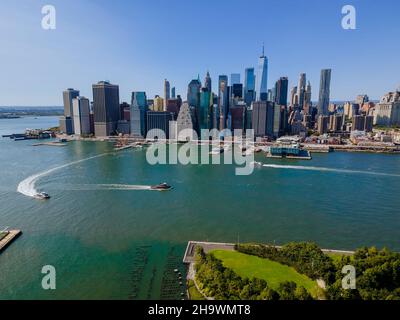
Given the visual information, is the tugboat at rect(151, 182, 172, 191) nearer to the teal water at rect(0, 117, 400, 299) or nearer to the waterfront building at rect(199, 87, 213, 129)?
the teal water at rect(0, 117, 400, 299)

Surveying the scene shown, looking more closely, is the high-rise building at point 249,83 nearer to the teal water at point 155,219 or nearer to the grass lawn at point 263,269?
the teal water at point 155,219

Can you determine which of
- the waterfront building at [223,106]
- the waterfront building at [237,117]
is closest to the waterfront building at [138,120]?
the waterfront building at [223,106]

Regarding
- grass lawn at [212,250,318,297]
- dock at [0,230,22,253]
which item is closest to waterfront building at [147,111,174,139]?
dock at [0,230,22,253]

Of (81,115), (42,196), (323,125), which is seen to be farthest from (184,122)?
(42,196)

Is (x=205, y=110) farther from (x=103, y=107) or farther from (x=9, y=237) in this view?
(x=9, y=237)

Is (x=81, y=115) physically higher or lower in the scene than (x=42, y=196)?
higher
